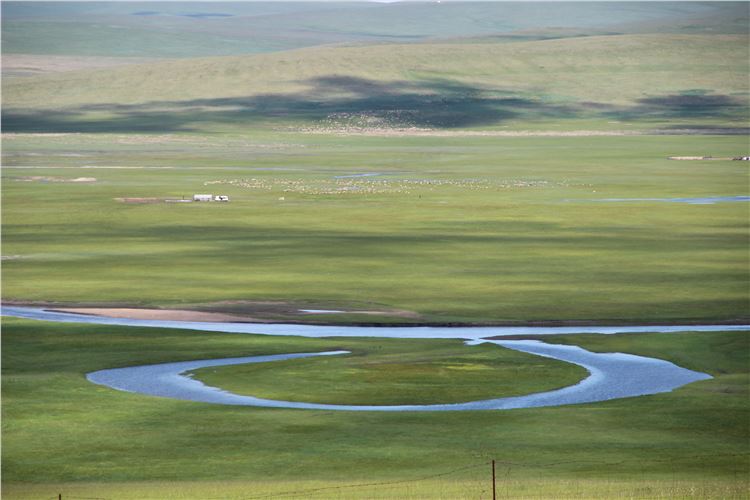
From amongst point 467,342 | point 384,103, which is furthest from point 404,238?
point 384,103

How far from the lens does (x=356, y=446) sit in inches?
1287

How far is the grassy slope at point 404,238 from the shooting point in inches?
2138

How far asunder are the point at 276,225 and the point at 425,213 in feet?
30.8

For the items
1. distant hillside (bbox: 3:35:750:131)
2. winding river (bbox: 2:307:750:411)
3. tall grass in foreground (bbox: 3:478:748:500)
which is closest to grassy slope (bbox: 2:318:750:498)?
tall grass in foreground (bbox: 3:478:748:500)

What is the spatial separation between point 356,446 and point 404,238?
38.8m

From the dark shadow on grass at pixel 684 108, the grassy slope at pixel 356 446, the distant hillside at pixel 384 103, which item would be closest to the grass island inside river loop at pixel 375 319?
the grassy slope at pixel 356 446

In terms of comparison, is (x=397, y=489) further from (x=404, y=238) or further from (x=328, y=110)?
(x=328, y=110)

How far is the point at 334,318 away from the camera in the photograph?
50.0 metres

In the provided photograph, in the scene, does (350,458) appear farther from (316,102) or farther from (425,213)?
(316,102)

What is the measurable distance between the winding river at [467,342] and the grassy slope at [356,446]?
0.90 m

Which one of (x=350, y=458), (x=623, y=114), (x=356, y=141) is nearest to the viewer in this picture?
(x=350, y=458)

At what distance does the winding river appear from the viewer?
3753 centimetres

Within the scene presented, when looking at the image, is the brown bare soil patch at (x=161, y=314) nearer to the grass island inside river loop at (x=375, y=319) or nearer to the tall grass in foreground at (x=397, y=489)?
the grass island inside river loop at (x=375, y=319)

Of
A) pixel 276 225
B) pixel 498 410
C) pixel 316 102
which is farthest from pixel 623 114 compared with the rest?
pixel 498 410
